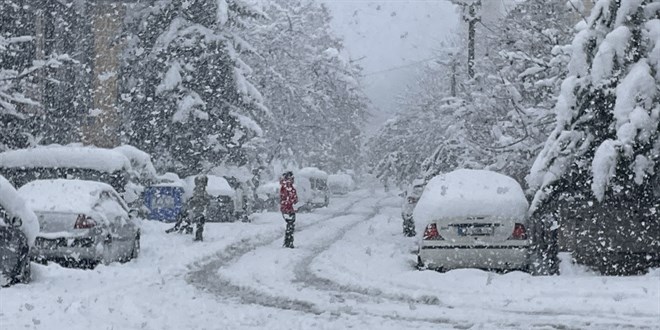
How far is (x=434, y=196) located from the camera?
13258mm

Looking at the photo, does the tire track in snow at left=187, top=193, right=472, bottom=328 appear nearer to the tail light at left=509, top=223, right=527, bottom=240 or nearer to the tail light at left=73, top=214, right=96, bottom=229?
the tail light at left=73, top=214, right=96, bottom=229

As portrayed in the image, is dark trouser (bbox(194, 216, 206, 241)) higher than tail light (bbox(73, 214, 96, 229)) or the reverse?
the reverse

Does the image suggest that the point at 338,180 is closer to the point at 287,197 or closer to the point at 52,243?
the point at 287,197

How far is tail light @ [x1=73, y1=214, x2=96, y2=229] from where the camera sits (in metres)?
12.4

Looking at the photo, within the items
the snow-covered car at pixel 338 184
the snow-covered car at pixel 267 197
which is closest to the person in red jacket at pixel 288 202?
the snow-covered car at pixel 267 197

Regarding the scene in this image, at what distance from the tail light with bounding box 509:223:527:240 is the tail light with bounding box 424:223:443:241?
41.9 inches

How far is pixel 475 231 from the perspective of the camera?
40.1 feet

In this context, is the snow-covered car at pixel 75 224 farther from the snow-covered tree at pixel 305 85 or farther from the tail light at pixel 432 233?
the snow-covered tree at pixel 305 85

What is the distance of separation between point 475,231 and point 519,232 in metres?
0.63

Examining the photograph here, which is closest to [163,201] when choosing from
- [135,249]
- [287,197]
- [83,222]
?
[287,197]

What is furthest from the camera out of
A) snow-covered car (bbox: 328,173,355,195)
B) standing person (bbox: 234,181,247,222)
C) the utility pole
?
snow-covered car (bbox: 328,173,355,195)

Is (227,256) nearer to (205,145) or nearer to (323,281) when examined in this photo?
(323,281)

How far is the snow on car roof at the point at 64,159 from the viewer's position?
2036 cm

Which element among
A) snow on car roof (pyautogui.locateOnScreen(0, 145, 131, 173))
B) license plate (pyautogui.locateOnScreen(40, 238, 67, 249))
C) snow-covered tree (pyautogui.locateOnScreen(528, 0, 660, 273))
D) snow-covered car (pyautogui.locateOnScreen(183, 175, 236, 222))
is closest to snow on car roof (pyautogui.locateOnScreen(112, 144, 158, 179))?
snow-covered car (pyautogui.locateOnScreen(183, 175, 236, 222))
